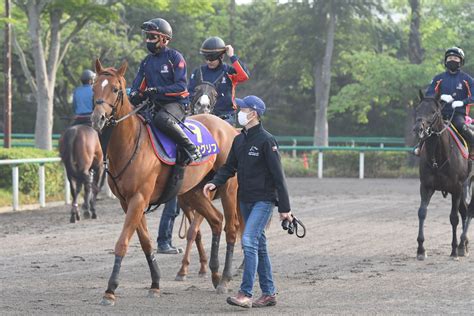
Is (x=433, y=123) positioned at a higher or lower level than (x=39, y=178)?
higher

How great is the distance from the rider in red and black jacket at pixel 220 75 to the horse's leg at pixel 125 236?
276 centimetres

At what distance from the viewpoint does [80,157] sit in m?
17.5

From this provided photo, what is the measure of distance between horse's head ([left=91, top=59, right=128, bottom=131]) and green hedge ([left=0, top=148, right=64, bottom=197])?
34.8 feet

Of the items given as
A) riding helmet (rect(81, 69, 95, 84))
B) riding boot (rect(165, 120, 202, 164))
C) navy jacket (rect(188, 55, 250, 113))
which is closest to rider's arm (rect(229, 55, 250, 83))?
navy jacket (rect(188, 55, 250, 113))

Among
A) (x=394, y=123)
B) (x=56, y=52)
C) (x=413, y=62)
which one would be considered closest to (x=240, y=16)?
(x=394, y=123)

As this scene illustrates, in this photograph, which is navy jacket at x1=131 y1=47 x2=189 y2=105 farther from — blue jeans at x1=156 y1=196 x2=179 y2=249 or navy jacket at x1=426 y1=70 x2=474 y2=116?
navy jacket at x1=426 y1=70 x2=474 y2=116

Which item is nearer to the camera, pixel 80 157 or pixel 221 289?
pixel 221 289

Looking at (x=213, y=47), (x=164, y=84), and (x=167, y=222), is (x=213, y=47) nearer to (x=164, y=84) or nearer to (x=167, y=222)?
(x=164, y=84)

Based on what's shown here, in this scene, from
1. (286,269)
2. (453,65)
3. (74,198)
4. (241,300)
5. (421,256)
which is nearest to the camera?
(241,300)

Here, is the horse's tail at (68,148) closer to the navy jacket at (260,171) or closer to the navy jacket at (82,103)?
the navy jacket at (82,103)

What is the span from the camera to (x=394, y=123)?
43938mm

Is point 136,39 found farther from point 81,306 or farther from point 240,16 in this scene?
point 81,306

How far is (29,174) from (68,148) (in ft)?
8.54

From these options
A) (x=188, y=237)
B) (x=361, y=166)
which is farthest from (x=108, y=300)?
(x=361, y=166)
